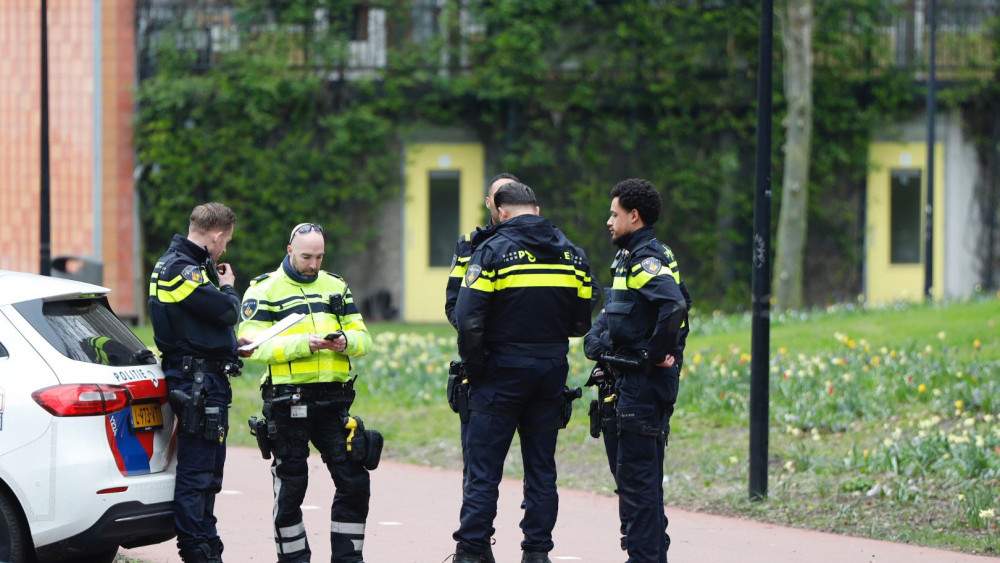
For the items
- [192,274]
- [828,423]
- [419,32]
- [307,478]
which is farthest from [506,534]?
[419,32]

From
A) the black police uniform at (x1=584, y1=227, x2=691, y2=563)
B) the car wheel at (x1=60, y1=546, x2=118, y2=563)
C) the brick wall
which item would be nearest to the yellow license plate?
the car wheel at (x1=60, y1=546, x2=118, y2=563)

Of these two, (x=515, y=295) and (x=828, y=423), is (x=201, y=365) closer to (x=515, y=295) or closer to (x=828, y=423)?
(x=515, y=295)

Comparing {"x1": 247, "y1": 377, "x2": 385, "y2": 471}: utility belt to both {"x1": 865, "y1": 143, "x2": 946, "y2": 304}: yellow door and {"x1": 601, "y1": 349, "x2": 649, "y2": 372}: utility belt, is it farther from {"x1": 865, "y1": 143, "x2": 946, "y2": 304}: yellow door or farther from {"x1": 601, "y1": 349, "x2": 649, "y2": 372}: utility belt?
{"x1": 865, "y1": 143, "x2": 946, "y2": 304}: yellow door

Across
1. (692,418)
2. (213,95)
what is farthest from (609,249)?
(692,418)

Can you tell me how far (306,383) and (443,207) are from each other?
51.2 feet

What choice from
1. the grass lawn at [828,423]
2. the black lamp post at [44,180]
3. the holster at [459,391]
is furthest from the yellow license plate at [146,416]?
the black lamp post at [44,180]

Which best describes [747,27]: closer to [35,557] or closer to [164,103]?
[164,103]

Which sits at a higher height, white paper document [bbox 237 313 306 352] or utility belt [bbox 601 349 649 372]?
white paper document [bbox 237 313 306 352]

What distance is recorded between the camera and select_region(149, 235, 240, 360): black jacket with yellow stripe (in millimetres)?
6359

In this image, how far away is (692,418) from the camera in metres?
11.2

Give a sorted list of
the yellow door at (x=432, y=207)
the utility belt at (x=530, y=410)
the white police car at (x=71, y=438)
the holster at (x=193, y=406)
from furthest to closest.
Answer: the yellow door at (x=432, y=207) → the utility belt at (x=530, y=410) → the holster at (x=193, y=406) → the white police car at (x=71, y=438)

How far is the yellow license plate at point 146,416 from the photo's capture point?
615 cm

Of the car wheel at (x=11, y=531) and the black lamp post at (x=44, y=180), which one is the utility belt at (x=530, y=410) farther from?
the black lamp post at (x=44, y=180)

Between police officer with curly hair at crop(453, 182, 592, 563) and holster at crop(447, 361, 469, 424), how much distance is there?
0.32ft
